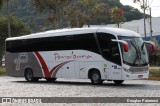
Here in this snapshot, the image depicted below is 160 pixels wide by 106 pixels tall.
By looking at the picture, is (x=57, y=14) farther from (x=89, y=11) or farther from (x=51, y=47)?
(x=51, y=47)

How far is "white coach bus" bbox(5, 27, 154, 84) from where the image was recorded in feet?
73.0

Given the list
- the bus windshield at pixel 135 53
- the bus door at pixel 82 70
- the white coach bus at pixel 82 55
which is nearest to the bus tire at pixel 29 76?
the white coach bus at pixel 82 55

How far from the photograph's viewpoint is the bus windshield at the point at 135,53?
22.1 metres

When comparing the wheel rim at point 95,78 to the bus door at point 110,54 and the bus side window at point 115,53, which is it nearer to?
the bus door at point 110,54

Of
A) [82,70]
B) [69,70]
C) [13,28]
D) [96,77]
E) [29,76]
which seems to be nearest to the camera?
[96,77]

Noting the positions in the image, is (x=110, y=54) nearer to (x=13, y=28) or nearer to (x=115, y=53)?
(x=115, y=53)

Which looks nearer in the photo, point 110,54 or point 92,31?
point 110,54

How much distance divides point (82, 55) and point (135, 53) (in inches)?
143

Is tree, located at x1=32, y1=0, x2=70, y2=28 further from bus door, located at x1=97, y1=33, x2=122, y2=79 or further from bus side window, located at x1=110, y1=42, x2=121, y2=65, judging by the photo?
bus side window, located at x1=110, y1=42, x2=121, y2=65

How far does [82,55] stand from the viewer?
2452 centimetres

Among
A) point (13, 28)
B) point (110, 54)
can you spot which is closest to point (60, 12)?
point (13, 28)

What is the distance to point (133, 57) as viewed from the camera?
73.2ft

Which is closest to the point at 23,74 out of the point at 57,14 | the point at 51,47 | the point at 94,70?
the point at 51,47

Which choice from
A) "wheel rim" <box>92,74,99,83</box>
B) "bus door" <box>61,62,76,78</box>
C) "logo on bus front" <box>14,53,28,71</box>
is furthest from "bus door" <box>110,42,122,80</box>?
"logo on bus front" <box>14,53,28,71</box>
